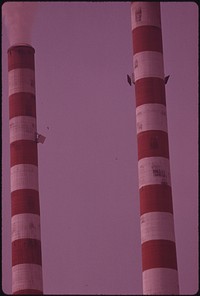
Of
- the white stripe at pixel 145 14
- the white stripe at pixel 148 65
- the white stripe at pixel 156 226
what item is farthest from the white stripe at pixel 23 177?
the white stripe at pixel 145 14

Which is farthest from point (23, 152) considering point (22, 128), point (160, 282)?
point (160, 282)

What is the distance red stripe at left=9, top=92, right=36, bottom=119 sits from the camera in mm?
17703

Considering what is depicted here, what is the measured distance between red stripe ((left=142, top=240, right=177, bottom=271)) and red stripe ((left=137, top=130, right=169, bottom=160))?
117 cm

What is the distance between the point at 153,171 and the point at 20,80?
326 centimetres

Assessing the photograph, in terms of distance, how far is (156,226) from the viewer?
15.3 meters

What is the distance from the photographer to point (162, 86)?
1594cm

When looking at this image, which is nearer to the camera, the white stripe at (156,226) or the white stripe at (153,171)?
the white stripe at (156,226)

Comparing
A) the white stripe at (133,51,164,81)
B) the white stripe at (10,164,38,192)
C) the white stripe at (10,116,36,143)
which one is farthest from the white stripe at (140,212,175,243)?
the white stripe at (10,116,36,143)

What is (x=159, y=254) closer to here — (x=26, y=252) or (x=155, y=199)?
(x=155, y=199)

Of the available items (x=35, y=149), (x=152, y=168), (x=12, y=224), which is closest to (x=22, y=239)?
(x=12, y=224)

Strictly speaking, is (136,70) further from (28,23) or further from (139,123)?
(28,23)

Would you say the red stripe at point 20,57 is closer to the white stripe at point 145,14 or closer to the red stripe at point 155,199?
the white stripe at point 145,14

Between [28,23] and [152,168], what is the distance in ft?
Answer: 13.1

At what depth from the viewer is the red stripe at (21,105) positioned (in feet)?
58.1
